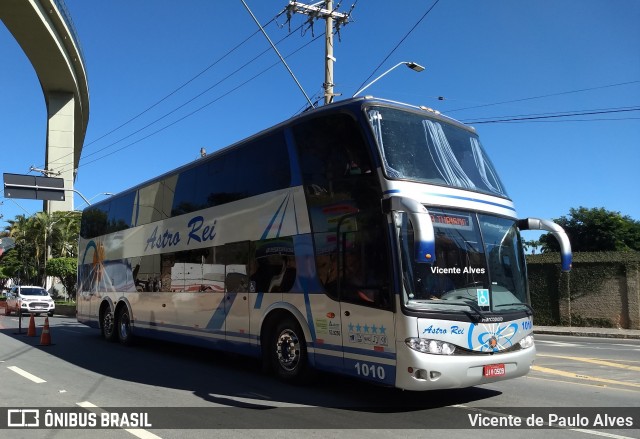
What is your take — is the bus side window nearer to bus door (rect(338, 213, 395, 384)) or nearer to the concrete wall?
bus door (rect(338, 213, 395, 384))

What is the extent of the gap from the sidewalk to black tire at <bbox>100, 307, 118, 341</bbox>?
16.0 metres

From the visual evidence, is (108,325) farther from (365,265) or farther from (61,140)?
(61,140)

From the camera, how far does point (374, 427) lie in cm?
597

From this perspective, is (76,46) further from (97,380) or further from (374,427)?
(374,427)

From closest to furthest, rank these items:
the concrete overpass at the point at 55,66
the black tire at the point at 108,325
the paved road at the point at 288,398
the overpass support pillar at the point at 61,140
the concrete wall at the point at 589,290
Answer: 1. the paved road at the point at 288,398
2. the black tire at the point at 108,325
3. the concrete wall at the point at 589,290
4. the concrete overpass at the point at 55,66
5. the overpass support pillar at the point at 61,140

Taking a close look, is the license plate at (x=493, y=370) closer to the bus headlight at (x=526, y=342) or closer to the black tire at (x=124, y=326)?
the bus headlight at (x=526, y=342)

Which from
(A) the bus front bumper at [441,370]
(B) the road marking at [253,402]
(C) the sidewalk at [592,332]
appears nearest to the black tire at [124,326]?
(B) the road marking at [253,402]

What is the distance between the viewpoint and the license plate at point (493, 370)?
21.4 feet

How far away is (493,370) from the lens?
659cm

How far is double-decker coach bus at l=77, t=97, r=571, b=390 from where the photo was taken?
6355mm

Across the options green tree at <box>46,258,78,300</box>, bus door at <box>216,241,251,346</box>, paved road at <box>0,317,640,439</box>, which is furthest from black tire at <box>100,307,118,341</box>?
green tree at <box>46,258,78,300</box>

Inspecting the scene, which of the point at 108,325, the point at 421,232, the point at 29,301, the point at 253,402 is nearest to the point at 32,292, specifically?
the point at 29,301

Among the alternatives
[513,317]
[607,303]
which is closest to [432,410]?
[513,317]

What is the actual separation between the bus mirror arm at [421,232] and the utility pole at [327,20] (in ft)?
41.2
